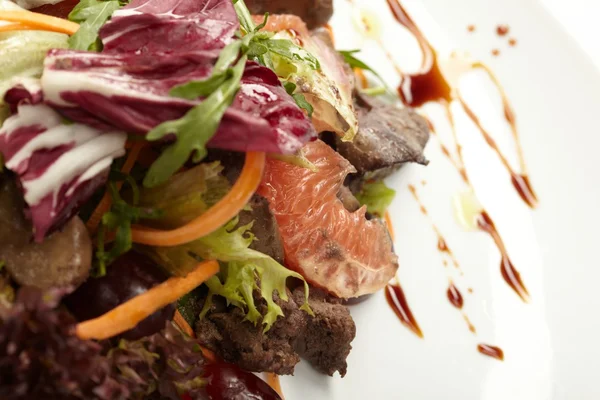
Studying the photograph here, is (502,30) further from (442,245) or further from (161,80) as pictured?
(161,80)

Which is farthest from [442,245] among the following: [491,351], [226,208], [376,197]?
[226,208]

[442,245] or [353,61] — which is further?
[353,61]

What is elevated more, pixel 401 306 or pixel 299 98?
pixel 299 98

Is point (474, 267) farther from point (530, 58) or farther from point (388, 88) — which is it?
point (530, 58)

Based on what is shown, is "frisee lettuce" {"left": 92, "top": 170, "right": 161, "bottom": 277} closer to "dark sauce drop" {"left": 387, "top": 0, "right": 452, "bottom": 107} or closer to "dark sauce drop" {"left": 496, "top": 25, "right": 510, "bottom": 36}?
"dark sauce drop" {"left": 387, "top": 0, "right": 452, "bottom": 107}

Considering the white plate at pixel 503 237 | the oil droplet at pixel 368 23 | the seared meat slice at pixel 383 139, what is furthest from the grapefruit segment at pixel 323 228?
the oil droplet at pixel 368 23

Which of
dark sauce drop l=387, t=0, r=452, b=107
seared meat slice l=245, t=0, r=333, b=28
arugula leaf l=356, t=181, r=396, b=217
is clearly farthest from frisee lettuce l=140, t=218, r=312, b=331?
dark sauce drop l=387, t=0, r=452, b=107
